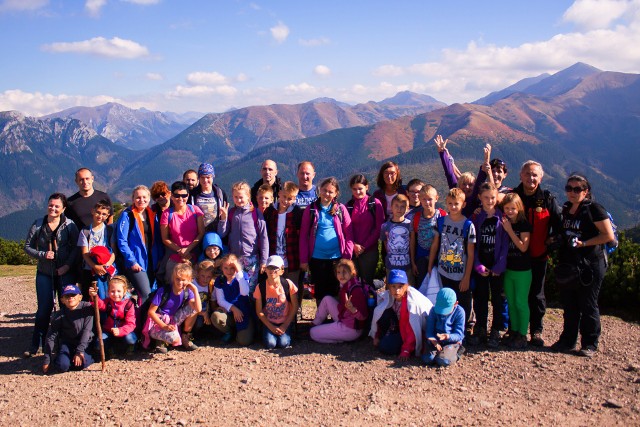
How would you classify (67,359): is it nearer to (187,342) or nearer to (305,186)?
(187,342)

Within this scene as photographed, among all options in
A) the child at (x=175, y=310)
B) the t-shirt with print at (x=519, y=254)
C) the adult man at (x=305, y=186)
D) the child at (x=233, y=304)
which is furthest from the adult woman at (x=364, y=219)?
the child at (x=175, y=310)

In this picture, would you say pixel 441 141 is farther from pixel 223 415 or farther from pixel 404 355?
pixel 223 415

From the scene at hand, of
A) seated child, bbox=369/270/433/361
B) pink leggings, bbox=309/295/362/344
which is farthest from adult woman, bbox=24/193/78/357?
seated child, bbox=369/270/433/361

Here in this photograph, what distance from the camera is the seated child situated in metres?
6.67

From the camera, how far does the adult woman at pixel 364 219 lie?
303 inches

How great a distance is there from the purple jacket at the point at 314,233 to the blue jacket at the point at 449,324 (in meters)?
1.65

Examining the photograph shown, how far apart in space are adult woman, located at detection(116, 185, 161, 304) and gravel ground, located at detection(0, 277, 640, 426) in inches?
43.5

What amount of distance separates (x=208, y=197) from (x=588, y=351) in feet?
20.2

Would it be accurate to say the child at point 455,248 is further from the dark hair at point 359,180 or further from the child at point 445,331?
the dark hair at point 359,180

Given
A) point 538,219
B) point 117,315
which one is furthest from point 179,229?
point 538,219

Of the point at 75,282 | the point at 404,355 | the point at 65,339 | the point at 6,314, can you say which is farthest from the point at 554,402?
the point at 6,314

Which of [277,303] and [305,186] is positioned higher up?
[305,186]

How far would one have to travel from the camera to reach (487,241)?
684 centimetres

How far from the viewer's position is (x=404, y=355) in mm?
6668
